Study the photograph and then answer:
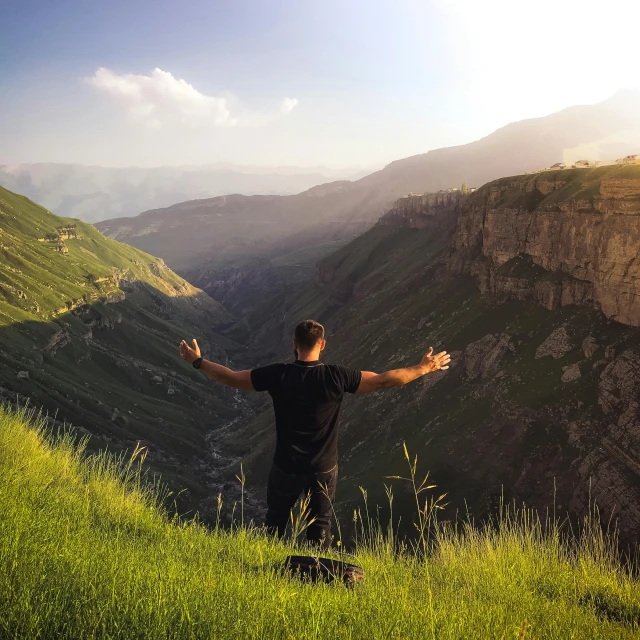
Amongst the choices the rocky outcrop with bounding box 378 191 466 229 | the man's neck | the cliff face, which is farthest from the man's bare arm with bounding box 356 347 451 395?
the rocky outcrop with bounding box 378 191 466 229

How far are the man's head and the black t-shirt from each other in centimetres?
13

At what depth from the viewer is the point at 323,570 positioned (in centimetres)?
548

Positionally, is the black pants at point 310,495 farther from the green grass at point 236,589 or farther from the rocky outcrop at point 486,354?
the rocky outcrop at point 486,354

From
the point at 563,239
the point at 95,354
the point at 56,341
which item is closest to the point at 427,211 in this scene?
the point at 563,239

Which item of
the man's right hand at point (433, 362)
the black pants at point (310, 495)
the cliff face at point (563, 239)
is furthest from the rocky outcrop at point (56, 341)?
the man's right hand at point (433, 362)

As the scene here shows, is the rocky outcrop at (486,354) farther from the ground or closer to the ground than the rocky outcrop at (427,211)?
closer to the ground

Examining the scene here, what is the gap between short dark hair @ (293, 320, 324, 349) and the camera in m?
6.66

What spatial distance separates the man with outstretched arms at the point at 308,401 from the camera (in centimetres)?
661

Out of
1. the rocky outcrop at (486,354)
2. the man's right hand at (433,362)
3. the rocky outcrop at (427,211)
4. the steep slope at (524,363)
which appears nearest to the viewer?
the man's right hand at (433,362)

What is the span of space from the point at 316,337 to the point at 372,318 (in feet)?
257

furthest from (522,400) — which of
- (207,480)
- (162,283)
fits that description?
(162,283)

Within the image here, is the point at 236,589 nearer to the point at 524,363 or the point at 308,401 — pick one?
the point at 308,401

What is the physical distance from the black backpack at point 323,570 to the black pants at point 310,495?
3.89 ft

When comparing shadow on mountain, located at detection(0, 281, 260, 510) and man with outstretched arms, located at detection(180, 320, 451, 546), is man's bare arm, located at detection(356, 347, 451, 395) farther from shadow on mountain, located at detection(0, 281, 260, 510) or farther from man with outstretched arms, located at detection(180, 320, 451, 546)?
shadow on mountain, located at detection(0, 281, 260, 510)
